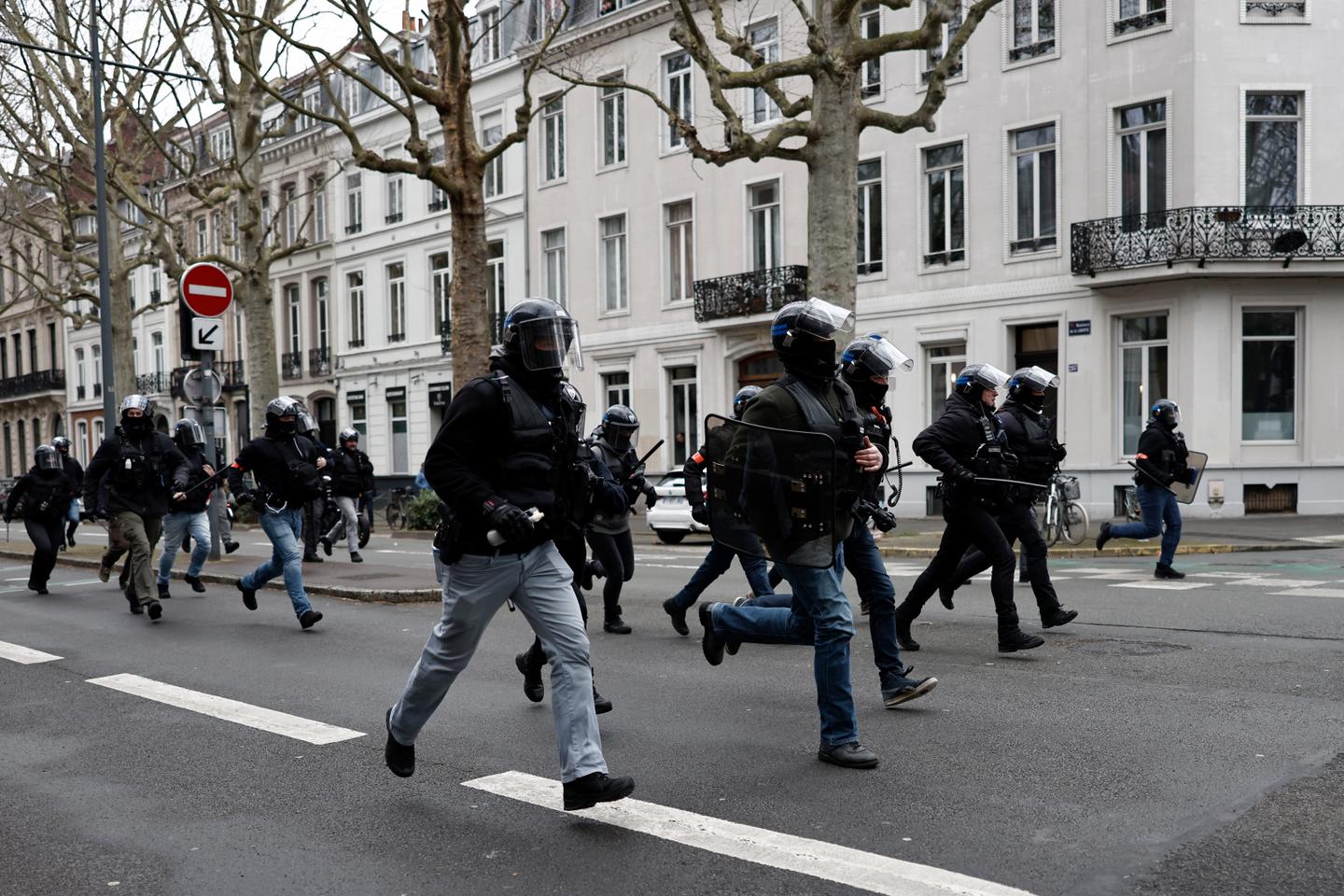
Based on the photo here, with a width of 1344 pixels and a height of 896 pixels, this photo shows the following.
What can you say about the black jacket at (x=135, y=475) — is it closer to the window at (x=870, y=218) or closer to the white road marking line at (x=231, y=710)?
the white road marking line at (x=231, y=710)

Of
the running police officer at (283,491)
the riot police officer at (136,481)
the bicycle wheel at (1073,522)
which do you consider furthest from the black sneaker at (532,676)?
the bicycle wheel at (1073,522)

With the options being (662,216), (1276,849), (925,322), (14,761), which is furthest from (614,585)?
(662,216)

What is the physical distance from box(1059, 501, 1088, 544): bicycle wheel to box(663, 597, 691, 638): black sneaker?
8.61 m

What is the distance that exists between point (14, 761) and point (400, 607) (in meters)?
5.82

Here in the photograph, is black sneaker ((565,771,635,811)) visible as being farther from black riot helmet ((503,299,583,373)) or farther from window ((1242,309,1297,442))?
window ((1242,309,1297,442))

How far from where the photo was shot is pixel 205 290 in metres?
14.1

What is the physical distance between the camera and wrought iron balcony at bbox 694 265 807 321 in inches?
1083

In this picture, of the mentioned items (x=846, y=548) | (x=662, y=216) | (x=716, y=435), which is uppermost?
(x=662, y=216)

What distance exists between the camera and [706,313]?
29344 millimetres

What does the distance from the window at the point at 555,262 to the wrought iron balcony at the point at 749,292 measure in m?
5.37

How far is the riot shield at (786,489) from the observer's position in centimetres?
532

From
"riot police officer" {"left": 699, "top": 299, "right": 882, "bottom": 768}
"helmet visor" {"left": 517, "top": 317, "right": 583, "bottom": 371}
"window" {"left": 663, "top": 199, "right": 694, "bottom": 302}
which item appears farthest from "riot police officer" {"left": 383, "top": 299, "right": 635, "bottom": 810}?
"window" {"left": 663, "top": 199, "right": 694, "bottom": 302}

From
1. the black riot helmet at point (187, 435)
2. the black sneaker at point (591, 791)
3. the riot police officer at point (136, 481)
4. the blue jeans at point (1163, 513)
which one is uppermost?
the black riot helmet at point (187, 435)

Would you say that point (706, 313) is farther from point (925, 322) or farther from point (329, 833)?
point (329, 833)
